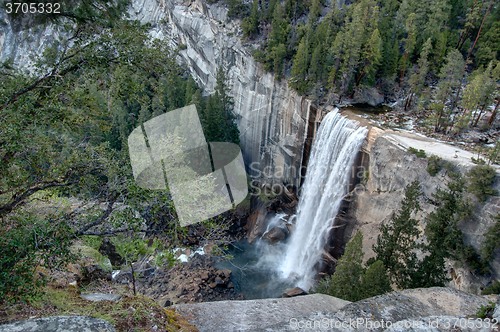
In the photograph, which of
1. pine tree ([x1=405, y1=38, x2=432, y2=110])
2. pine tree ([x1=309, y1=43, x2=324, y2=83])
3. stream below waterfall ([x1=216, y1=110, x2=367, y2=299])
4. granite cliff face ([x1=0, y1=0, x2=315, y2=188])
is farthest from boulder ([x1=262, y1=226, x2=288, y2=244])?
pine tree ([x1=405, y1=38, x2=432, y2=110])

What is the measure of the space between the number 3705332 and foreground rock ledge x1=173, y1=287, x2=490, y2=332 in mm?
6566

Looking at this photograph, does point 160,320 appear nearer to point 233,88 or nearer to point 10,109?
point 10,109

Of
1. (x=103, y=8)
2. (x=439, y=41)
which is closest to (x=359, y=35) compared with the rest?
(x=439, y=41)

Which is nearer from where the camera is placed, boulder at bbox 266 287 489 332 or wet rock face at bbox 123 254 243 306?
boulder at bbox 266 287 489 332

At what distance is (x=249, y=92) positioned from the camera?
30.5 meters

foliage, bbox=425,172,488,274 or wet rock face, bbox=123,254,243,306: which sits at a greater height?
foliage, bbox=425,172,488,274

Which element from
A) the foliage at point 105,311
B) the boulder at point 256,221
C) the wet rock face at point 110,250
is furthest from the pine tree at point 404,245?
the boulder at point 256,221

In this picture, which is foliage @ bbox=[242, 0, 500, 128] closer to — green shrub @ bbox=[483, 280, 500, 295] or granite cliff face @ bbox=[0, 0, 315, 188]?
granite cliff face @ bbox=[0, 0, 315, 188]

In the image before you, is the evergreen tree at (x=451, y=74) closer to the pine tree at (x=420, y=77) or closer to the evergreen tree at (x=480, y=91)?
the pine tree at (x=420, y=77)

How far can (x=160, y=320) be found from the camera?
480cm

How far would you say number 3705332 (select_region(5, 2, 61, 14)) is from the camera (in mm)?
4891

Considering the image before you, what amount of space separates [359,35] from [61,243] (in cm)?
2332

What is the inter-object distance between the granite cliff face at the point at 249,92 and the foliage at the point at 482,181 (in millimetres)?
12893

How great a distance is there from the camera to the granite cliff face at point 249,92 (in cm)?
2597
